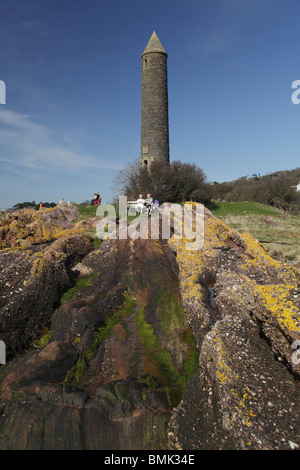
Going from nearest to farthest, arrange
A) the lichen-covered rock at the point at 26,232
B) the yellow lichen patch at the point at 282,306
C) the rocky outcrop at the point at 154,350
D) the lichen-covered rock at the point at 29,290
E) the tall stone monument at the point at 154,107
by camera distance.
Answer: the rocky outcrop at the point at 154,350
the yellow lichen patch at the point at 282,306
the lichen-covered rock at the point at 29,290
the lichen-covered rock at the point at 26,232
the tall stone monument at the point at 154,107

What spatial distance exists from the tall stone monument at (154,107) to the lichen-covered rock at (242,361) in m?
21.0

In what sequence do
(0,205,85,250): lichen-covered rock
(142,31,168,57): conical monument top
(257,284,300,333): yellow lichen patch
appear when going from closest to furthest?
(257,284,300,333): yellow lichen patch < (0,205,85,250): lichen-covered rock < (142,31,168,57): conical monument top

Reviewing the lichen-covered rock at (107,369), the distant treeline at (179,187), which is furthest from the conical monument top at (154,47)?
the lichen-covered rock at (107,369)

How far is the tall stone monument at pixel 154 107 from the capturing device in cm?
2552

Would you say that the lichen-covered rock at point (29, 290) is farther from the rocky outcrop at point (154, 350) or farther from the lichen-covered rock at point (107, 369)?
the lichen-covered rock at point (107, 369)

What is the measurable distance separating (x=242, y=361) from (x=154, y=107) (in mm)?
24860

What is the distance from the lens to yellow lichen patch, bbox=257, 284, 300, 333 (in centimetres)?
397

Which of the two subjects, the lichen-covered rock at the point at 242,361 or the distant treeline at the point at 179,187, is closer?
the lichen-covered rock at the point at 242,361

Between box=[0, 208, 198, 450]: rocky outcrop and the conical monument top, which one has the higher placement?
the conical monument top

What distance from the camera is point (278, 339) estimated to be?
4.01 metres

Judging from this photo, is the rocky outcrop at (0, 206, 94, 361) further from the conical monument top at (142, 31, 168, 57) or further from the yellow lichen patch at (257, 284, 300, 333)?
the conical monument top at (142, 31, 168, 57)

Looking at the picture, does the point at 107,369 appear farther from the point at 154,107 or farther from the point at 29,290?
the point at 154,107

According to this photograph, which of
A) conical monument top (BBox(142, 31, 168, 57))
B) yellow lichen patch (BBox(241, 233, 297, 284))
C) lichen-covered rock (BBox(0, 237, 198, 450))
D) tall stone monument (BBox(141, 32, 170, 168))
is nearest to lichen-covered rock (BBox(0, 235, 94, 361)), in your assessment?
lichen-covered rock (BBox(0, 237, 198, 450))
